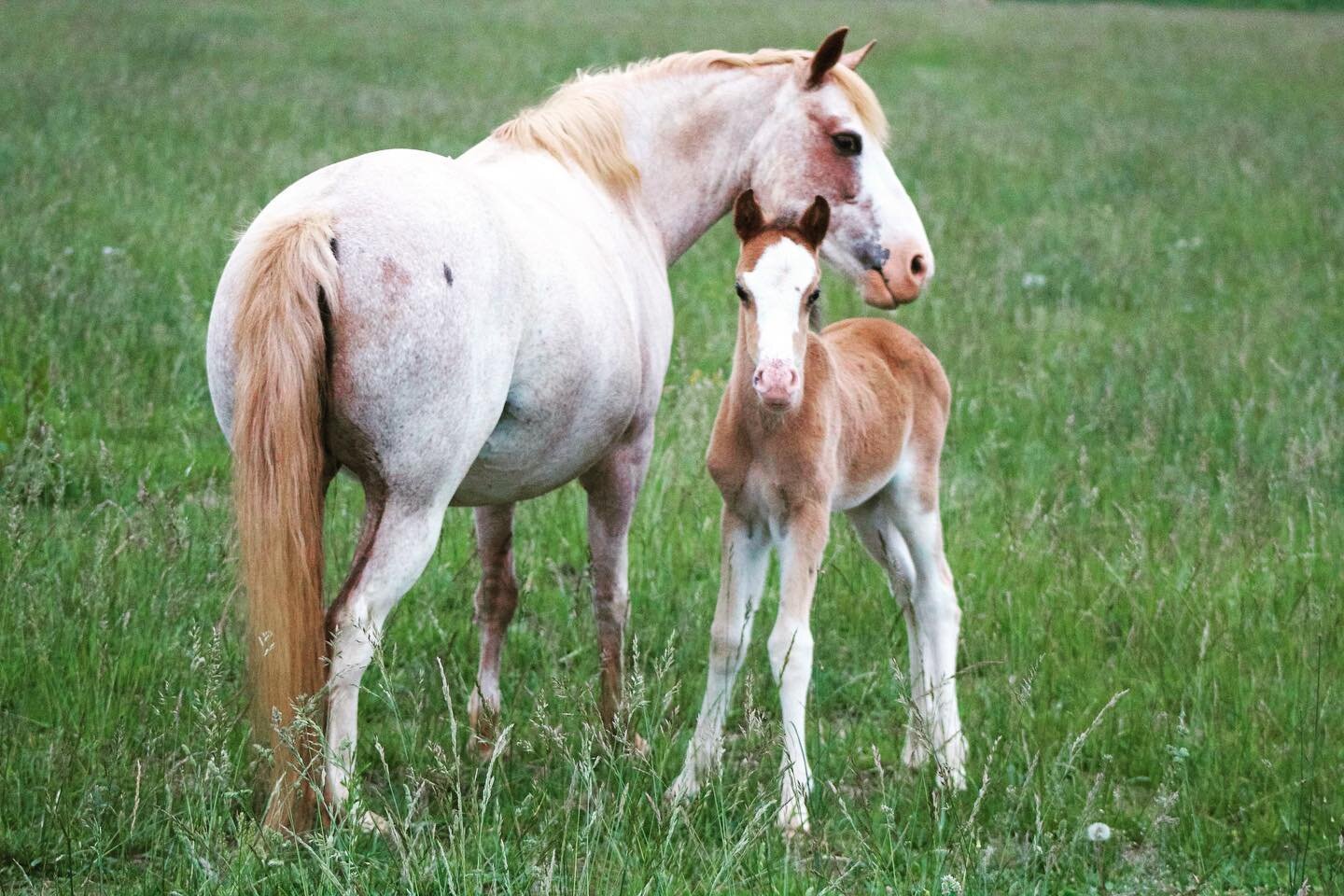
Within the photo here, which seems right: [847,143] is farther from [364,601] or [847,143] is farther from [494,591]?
[364,601]

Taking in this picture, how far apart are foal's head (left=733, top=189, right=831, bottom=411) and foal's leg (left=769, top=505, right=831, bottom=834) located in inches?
15.3

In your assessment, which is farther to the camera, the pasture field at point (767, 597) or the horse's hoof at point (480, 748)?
the horse's hoof at point (480, 748)

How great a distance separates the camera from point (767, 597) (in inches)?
187

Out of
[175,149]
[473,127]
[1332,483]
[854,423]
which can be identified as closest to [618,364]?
[854,423]

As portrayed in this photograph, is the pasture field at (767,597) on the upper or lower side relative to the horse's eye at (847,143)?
lower

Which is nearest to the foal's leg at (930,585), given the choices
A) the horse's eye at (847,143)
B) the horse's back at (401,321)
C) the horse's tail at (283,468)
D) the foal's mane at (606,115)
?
the horse's eye at (847,143)

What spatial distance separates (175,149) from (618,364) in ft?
27.4

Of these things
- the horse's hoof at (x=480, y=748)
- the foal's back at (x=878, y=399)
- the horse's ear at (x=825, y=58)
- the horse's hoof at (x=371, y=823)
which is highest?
the horse's ear at (x=825, y=58)

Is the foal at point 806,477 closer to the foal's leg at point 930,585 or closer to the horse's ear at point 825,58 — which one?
the foal's leg at point 930,585

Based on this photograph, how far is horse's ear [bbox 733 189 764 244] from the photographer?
351 centimetres

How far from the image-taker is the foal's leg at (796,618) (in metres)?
3.53

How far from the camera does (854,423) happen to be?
390 cm

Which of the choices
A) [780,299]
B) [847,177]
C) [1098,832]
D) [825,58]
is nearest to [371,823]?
[780,299]

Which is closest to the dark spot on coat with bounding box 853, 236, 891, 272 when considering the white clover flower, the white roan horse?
the white roan horse
